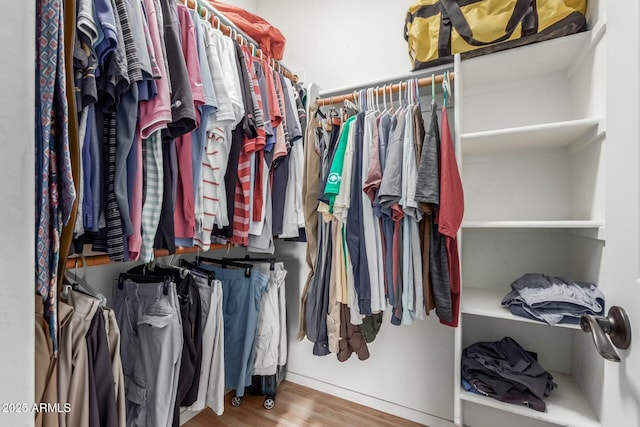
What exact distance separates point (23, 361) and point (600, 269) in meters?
1.49

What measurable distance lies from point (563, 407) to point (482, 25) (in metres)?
1.47

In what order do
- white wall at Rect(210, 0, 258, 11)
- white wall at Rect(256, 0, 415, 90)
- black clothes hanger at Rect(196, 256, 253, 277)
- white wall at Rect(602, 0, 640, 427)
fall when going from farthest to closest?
white wall at Rect(210, 0, 258, 11), white wall at Rect(256, 0, 415, 90), black clothes hanger at Rect(196, 256, 253, 277), white wall at Rect(602, 0, 640, 427)

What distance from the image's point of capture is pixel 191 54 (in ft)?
3.20

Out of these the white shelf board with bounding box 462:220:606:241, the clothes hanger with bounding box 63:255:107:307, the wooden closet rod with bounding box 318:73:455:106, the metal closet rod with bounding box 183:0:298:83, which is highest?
the metal closet rod with bounding box 183:0:298:83

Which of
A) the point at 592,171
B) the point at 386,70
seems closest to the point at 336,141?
the point at 386,70

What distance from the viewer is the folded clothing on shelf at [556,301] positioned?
1.00 meters

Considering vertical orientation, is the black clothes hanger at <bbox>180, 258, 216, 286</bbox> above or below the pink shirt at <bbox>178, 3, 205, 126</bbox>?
below

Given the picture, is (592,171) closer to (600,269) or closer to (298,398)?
(600,269)

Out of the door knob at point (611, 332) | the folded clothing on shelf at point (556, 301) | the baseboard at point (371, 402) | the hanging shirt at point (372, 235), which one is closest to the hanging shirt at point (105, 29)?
the hanging shirt at point (372, 235)

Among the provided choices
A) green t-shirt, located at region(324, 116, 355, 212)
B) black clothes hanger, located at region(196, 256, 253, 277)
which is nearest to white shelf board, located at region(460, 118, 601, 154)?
green t-shirt, located at region(324, 116, 355, 212)

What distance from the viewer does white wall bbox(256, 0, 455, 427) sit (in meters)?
1.52

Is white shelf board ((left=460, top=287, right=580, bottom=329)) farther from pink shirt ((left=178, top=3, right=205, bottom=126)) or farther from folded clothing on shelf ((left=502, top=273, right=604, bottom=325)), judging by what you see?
pink shirt ((left=178, top=3, right=205, bottom=126))

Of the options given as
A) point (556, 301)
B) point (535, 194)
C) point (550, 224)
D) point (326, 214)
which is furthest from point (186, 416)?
point (535, 194)

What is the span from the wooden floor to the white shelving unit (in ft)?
1.66
